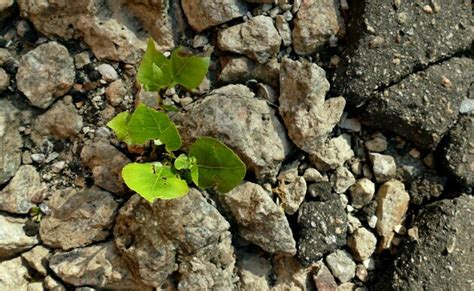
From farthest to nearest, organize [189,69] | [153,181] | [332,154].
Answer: [332,154] < [189,69] < [153,181]

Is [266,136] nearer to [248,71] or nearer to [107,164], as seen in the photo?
[248,71]

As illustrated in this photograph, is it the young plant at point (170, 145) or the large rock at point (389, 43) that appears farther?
the large rock at point (389, 43)

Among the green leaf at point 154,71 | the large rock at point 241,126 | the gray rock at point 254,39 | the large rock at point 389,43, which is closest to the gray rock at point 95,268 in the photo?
the large rock at point 241,126

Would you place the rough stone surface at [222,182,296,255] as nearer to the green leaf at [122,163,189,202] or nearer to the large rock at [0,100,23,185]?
the green leaf at [122,163,189,202]

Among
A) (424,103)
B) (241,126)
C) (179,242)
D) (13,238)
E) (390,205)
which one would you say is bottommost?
(13,238)

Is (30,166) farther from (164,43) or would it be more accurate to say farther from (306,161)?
(306,161)

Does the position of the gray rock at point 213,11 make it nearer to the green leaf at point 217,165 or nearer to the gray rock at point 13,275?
the green leaf at point 217,165

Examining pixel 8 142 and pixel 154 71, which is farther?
pixel 8 142

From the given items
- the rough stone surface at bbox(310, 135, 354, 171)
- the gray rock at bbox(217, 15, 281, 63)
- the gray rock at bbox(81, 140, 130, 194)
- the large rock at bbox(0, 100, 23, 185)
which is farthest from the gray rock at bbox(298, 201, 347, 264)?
the large rock at bbox(0, 100, 23, 185)

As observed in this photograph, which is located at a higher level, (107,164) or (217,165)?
(217,165)

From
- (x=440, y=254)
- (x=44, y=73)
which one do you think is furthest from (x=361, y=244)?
(x=44, y=73)
